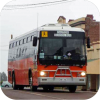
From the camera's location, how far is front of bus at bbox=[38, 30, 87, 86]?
21812 millimetres

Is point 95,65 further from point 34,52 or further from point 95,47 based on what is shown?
point 34,52

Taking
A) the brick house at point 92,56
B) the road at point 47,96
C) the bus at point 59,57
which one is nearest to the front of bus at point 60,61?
the bus at point 59,57

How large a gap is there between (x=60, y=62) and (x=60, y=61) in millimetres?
52

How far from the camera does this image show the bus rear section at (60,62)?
21812 mm

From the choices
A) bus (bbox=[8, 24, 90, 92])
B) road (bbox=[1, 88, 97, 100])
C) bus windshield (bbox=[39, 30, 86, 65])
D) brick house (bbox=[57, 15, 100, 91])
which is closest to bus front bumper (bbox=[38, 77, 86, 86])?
bus (bbox=[8, 24, 90, 92])

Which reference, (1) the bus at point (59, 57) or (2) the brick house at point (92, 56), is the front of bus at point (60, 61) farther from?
(2) the brick house at point (92, 56)

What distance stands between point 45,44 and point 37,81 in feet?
6.54

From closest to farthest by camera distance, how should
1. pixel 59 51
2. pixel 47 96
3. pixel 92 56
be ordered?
1. pixel 47 96
2. pixel 59 51
3. pixel 92 56

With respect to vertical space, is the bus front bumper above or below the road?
above

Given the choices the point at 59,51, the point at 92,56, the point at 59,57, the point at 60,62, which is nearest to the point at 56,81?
the point at 60,62

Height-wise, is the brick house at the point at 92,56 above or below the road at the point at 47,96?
above

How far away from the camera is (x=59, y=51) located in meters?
21.9

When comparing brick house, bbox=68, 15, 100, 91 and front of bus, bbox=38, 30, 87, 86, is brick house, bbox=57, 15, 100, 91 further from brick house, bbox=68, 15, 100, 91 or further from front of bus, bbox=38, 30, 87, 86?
front of bus, bbox=38, 30, 87, 86

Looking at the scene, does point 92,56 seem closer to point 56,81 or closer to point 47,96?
point 56,81
